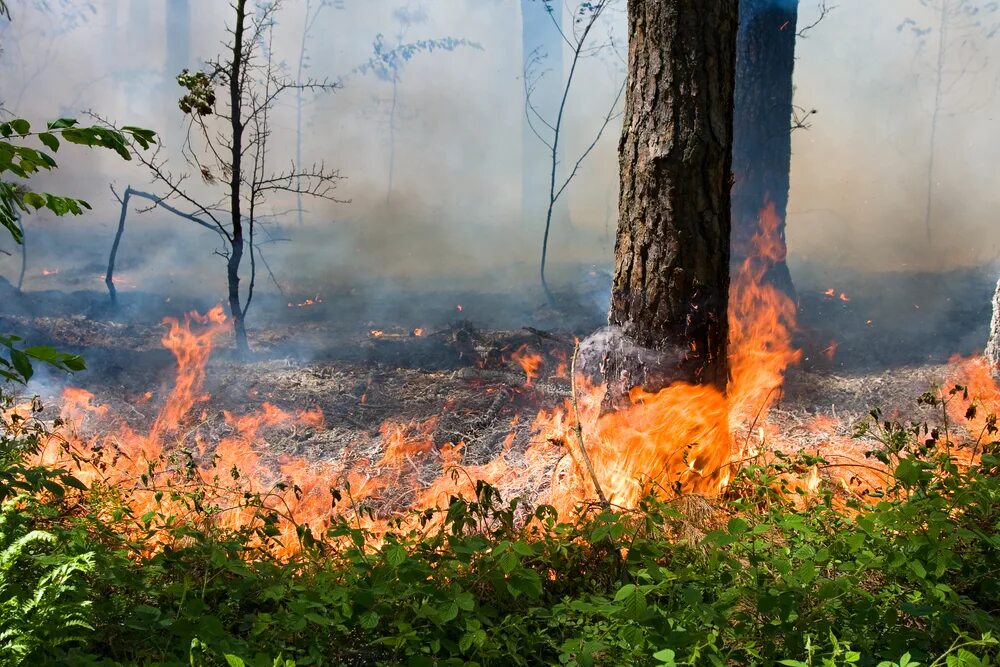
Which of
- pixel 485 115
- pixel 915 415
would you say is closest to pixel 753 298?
pixel 915 415

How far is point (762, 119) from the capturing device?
6812 mm

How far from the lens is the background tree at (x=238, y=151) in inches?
230

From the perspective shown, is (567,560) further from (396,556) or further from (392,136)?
(392,136)

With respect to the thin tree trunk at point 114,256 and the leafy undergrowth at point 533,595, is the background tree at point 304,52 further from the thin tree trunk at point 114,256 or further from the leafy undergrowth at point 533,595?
the leafy undergrowth at point 533,595

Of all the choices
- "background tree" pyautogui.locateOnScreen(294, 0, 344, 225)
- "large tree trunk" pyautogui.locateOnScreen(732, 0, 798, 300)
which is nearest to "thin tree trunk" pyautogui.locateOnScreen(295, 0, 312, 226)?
"background tree" pyautogui.locateOnScreen(294, 0, 344, 225)

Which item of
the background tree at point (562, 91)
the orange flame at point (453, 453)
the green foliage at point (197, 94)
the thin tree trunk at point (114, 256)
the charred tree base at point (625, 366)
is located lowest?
the orange flame at point (453, 453)

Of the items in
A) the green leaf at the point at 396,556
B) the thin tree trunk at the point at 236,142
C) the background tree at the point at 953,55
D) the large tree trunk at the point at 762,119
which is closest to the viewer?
the green leaf at the point at 396,556

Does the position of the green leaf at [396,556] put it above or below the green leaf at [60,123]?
below

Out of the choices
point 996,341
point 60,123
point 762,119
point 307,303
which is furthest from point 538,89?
point 60,123

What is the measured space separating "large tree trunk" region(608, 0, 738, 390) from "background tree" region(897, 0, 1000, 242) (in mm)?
7210

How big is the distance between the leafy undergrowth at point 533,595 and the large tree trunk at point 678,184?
1.13 metres

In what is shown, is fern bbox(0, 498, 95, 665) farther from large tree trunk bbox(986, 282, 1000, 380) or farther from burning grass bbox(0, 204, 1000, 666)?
large tree trunk bbox(986, 282, 1000, 380)

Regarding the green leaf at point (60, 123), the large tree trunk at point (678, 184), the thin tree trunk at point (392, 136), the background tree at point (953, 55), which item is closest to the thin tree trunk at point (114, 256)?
the thin tree trunk at point (392, 136)

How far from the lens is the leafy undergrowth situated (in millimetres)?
2059
